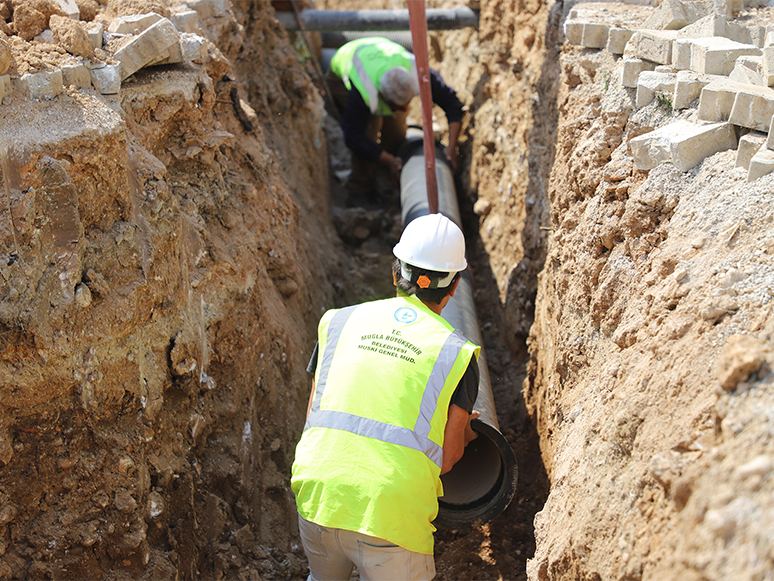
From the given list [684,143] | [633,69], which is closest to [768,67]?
[684,143]

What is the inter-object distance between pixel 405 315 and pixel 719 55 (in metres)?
1.54

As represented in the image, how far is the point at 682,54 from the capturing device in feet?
8.11

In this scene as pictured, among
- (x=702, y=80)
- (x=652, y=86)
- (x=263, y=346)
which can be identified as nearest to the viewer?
(x=702, y=80)

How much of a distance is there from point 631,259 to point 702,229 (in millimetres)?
373

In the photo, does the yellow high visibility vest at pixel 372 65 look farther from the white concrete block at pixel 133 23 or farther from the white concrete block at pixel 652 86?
the white concrete block at pixel 652 86

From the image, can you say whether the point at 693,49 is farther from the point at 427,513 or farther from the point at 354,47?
the point at 354,47

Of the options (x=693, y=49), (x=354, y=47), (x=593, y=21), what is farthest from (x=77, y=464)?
(x=354, y=47)

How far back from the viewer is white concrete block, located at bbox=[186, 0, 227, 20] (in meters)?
3.68

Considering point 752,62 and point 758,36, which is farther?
point 758,36

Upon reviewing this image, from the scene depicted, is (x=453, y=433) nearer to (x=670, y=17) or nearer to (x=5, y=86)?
(x=5, y=86)

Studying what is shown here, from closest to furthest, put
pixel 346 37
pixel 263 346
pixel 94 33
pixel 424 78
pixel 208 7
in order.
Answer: pixel 94 33
pixel 263 346
pixel 208 7
pixel 424 78
pixel 346 37

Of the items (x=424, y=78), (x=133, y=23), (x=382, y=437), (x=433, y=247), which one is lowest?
(x=382, y=437)

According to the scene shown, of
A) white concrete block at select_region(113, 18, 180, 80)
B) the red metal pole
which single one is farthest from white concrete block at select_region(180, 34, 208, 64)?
the red metal pole

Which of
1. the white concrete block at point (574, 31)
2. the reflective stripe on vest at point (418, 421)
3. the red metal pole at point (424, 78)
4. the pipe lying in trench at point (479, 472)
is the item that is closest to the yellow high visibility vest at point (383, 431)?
the reflective stripe on vest at point (418, 421)
